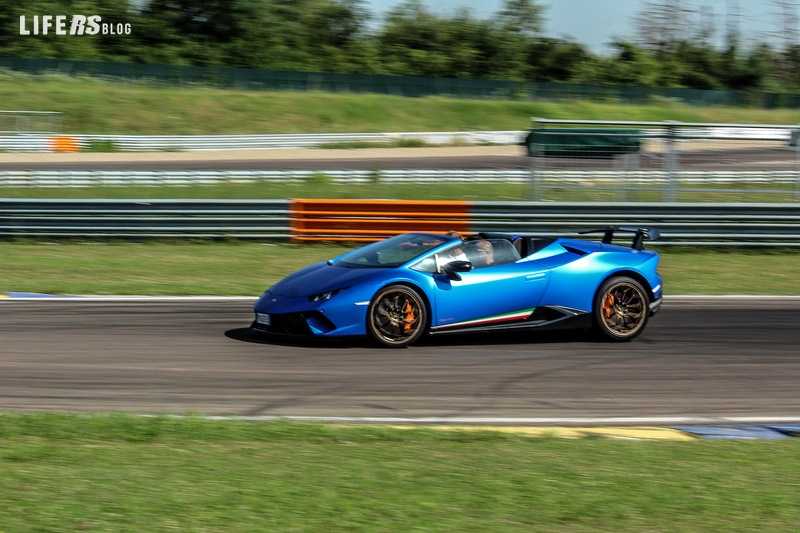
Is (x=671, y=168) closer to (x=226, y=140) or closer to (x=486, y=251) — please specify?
(x=486, y=251)

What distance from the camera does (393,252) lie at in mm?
9586

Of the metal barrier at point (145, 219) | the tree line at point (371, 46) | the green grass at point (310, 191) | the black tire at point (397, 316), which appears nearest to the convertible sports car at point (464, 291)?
the black tire at point (397, 316)

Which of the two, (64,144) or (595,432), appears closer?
(595,432)

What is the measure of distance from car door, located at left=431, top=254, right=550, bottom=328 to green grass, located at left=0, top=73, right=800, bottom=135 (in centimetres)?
3543

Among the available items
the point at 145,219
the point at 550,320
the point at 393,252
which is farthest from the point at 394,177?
the point at 550,320

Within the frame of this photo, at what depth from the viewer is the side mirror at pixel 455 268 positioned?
362 inches

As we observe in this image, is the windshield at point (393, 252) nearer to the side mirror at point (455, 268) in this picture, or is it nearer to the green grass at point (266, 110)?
the side mirror at point (455, 268)

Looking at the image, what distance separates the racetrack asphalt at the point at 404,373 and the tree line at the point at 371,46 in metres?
51.9

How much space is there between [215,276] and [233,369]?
229 inches

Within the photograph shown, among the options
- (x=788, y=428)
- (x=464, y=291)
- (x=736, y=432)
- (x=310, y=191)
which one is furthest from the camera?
(x=310, y=191)

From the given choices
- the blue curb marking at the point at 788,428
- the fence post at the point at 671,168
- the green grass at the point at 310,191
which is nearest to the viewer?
the blue curb marking at the point at 788,428

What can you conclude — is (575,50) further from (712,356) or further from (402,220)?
(712,356)

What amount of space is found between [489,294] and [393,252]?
1.05 meters

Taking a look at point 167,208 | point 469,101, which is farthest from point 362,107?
Answer: point 167,208
